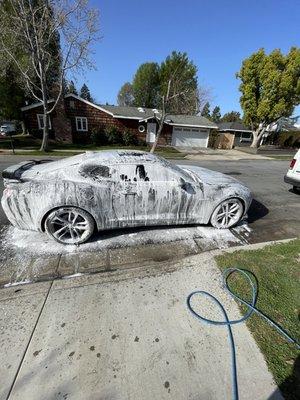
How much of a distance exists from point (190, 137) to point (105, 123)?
9.72m

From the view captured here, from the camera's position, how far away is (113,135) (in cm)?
2275

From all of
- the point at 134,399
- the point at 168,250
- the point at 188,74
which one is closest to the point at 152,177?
the point at 168,250

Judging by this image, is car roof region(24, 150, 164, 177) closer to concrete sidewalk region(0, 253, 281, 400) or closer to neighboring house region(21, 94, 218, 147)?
concrete sidewalk region(0, 253, 281, 400)

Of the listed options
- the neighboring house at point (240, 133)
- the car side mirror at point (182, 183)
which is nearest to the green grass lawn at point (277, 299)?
the car side mirror at point (182, 183)

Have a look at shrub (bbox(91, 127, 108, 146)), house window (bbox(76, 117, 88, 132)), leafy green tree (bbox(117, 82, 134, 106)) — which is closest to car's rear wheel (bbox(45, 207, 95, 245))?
shrub (bbox(91, 127, 108, 146))

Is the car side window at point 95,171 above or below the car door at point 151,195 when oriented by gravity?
above

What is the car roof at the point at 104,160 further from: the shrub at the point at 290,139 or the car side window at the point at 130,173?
the shrub at the point at 290,139

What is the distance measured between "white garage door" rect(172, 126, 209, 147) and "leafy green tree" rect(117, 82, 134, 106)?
3370cm

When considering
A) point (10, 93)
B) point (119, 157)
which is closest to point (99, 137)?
point (10, 93)

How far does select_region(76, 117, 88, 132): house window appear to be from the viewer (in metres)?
22.2

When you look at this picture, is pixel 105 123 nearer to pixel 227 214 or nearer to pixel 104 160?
pixel 104 160

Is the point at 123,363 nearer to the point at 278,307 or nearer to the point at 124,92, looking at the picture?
the point at 278,307

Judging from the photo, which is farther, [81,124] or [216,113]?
[216,113]

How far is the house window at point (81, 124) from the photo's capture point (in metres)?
22.2
